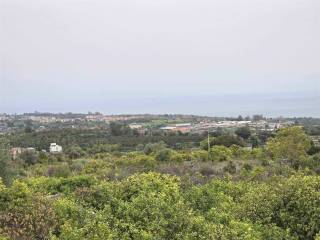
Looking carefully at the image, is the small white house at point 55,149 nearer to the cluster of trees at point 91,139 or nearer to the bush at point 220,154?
the cluster of trees at point 91,139

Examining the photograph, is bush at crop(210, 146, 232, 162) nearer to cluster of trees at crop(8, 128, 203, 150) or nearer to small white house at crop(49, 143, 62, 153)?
cluster of trees at crop(8, 128, 203, 150)

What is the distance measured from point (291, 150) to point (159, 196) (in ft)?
62.2

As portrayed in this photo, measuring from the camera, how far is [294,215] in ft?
29.0

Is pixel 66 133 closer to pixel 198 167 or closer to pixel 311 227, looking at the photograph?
pixel 198 167

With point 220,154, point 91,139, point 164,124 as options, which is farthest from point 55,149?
point 164,124

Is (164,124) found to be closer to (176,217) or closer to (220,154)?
(220,154)

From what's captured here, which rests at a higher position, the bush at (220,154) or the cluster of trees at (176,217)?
the cluster of trees at (176,217)

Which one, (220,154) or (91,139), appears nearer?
(220,154)

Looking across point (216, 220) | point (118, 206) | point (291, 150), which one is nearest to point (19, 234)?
point (118, 206)

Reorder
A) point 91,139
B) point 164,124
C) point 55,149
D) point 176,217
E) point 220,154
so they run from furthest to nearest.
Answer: point 164,124
point 91,139
point 55,149
point 220,154
point 176,217

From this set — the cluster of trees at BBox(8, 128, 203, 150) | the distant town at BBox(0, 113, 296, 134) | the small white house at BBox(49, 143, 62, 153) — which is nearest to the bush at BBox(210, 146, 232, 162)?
the cluster of trees at BBox(8, 128, 203, 150)

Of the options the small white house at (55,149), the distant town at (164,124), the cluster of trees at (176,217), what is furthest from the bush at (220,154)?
the distant town at (164,124)

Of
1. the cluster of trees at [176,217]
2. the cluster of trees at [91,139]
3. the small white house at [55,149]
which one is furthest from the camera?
the cluster of trees at [91,139]

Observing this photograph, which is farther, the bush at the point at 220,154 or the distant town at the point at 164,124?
the distant town at the point at 164,124
